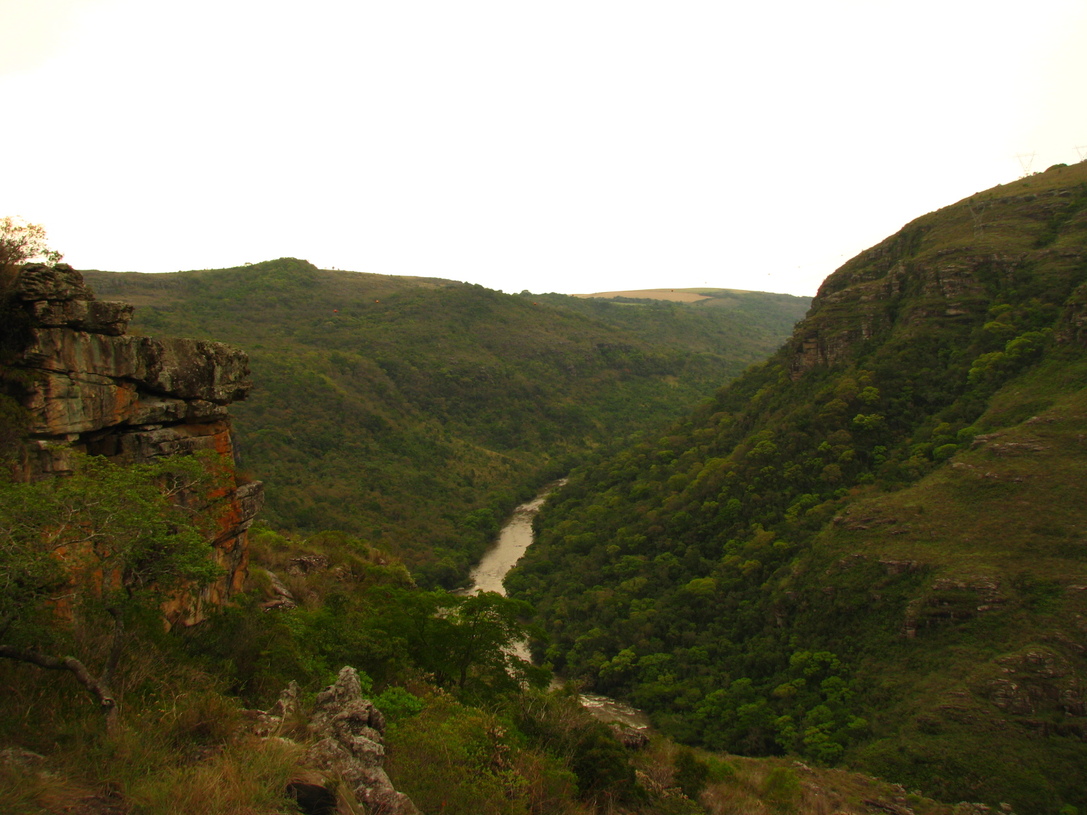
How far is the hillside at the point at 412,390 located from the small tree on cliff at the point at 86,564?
2215 inches

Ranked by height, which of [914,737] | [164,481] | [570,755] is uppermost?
[164,481]

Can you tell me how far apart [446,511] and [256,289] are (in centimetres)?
8811

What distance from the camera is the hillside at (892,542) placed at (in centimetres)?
3228

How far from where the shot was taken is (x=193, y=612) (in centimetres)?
1589

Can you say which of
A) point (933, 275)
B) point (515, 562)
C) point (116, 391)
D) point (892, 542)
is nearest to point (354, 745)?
point (116, 391)

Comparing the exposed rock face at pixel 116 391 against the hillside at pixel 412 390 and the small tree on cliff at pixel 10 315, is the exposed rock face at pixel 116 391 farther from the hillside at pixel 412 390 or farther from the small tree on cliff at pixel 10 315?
the hillside at pixel 412 390

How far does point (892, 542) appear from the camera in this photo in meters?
41.8

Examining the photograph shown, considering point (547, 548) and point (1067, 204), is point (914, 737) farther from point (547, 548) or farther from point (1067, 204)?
point (1067, 204)

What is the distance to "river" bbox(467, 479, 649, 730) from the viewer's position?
48688 millimetres

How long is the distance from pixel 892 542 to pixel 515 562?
46.6 m

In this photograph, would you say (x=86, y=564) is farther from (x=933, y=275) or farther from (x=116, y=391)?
(x=933, y=275)

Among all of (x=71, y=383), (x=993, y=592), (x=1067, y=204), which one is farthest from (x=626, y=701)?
(x=1067, y=204)

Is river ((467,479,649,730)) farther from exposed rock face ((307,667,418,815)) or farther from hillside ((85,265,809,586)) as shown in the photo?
exposed rock face ((307,667,418,815))

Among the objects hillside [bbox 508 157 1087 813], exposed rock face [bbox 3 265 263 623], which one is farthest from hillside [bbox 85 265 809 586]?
exposed rock face [bbox 3 265 263 623]
